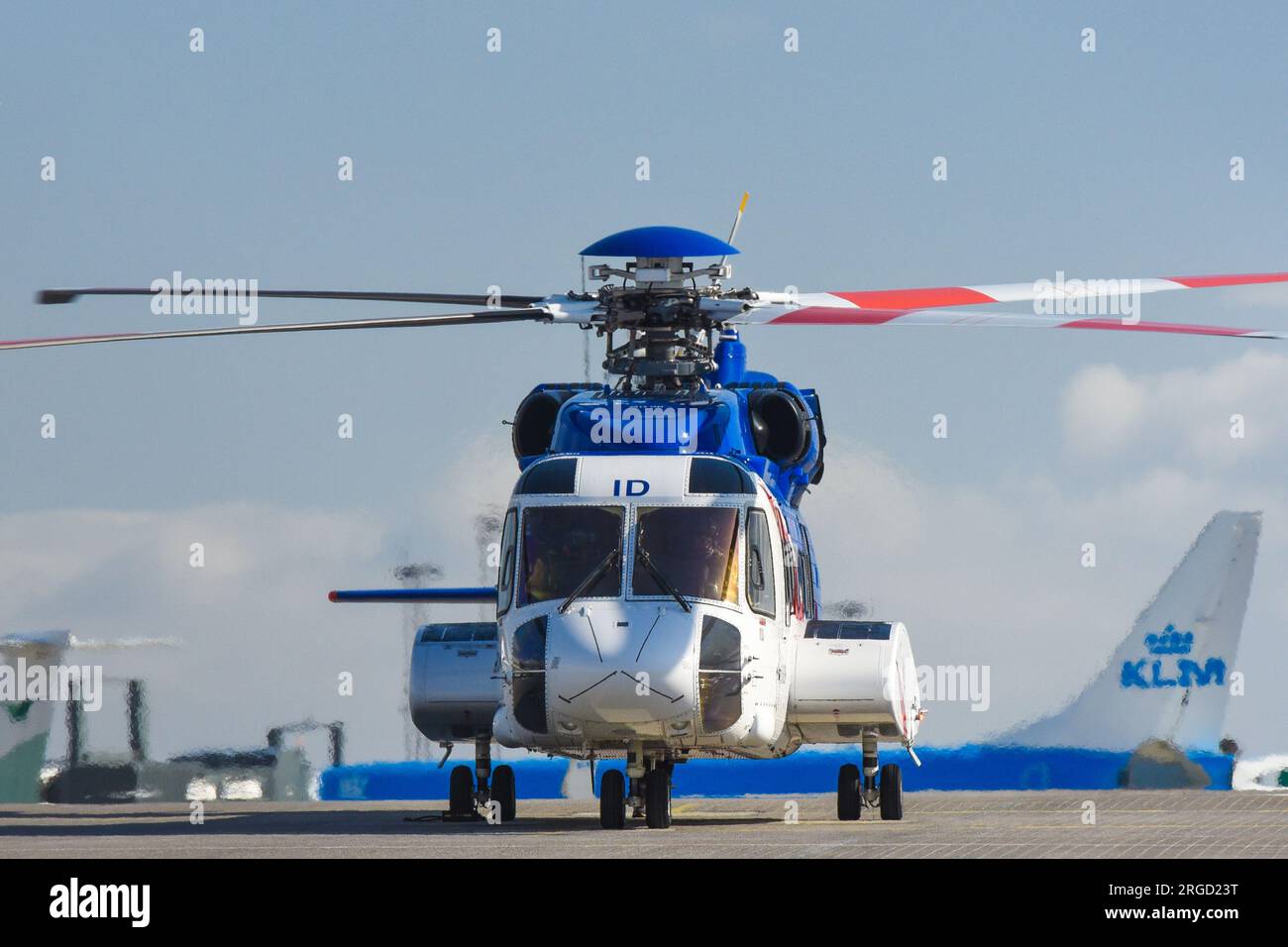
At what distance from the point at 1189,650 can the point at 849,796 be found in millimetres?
21680

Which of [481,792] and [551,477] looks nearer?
[551,477]

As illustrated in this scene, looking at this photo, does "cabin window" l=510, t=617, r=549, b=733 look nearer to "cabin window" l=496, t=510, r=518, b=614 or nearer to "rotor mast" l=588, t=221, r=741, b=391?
"cabin window" l=496, t=510, r=518, b=614

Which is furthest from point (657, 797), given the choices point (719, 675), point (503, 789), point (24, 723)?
point (24, 723)

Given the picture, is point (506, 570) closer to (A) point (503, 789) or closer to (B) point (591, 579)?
(B) point (591, 579)

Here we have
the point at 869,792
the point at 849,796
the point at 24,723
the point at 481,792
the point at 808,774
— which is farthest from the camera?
the point at 808,774

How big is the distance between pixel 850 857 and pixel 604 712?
188 inches

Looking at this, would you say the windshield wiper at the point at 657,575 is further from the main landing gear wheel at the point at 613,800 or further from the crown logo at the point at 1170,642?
the crown logo at the point at 1170,642

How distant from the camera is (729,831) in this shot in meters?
22.0

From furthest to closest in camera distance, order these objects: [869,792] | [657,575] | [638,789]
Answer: [869,792]
[638,789]
[657,575]

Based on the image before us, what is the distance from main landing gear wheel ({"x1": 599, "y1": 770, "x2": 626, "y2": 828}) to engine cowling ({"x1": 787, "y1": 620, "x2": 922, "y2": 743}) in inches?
96.0
